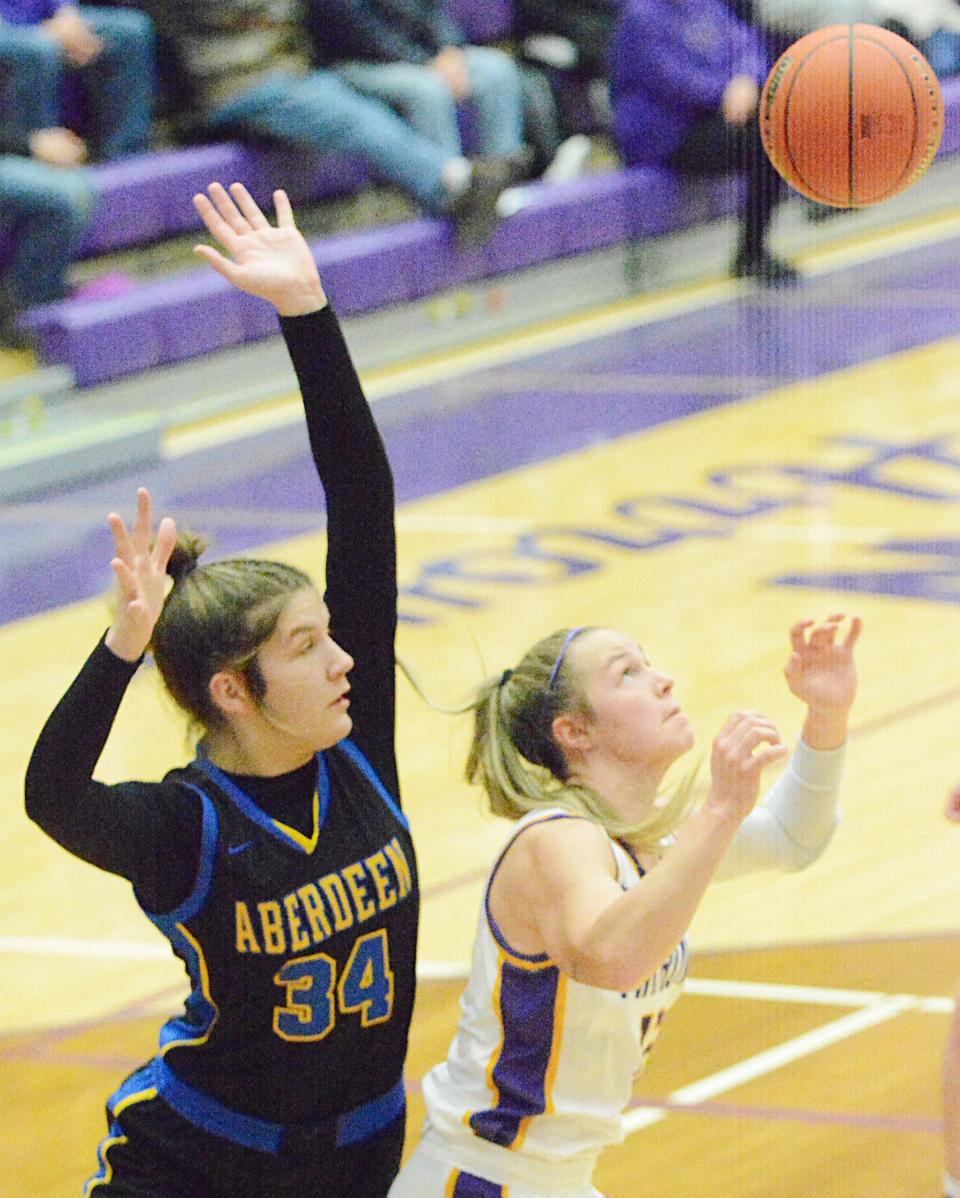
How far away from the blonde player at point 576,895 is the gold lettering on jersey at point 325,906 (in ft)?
0.43

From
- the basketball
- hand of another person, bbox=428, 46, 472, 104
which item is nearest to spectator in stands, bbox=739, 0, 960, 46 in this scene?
hand of another person, bbox=428, 46, 472, 104

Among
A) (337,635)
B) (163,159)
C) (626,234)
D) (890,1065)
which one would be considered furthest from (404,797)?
(626,234)

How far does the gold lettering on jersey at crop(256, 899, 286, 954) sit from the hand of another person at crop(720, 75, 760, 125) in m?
9.77

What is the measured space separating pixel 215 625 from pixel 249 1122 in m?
0.62

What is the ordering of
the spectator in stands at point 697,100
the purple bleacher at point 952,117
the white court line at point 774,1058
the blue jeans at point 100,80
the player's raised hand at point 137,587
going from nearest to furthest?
the player's raised hand at point 137,587 → the white court line at point 774,1058 → the blue jeans at point 100,80 → the spectator in stands at point 697,100 → the purple bleacher at point 952,117

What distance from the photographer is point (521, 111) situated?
1211 centimetres

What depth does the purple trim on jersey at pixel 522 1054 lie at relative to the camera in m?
2.69

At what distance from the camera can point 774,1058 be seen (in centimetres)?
411

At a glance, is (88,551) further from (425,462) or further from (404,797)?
(404,797)

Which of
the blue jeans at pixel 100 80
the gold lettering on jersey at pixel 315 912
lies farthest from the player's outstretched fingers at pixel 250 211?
the blue jeans at pixel 100 80

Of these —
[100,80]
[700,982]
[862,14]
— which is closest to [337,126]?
[100,80]

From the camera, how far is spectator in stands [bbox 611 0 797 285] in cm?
1170

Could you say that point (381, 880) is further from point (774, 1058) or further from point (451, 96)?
point (451, 96)

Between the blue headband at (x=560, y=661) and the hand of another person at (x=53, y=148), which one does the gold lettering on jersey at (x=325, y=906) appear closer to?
the blue headband at (x=560, y=661)
